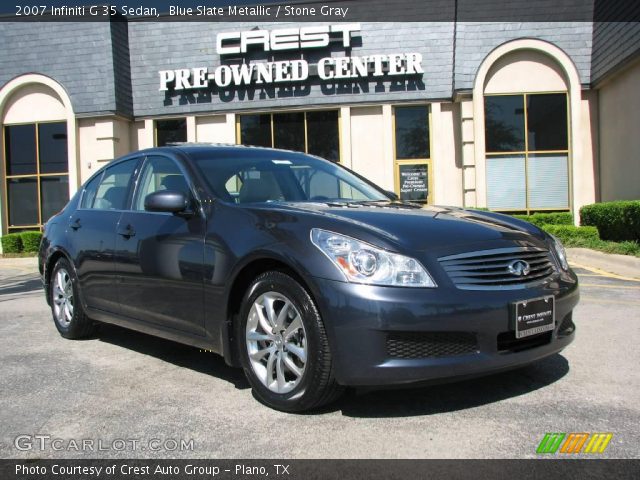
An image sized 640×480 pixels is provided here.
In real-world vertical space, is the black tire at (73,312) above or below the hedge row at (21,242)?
below

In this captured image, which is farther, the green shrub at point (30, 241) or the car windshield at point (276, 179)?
the green shrub at point (30, 241)

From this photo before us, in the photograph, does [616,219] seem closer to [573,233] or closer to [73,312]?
[573,233]

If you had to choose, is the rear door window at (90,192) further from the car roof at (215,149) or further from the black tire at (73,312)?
the car roof at (215,149)

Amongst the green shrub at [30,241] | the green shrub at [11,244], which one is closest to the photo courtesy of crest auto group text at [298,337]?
the green shrub at [30,241]

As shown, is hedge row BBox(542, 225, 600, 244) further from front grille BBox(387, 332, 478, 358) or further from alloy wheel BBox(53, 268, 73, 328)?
front grille BBox(387, 332, 478, 358)

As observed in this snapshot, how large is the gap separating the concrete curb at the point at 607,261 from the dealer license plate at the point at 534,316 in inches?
257

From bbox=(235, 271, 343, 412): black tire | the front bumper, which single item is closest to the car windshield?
bbox=(235, 271, 343, 412): black tire

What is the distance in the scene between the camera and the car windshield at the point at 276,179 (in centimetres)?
418

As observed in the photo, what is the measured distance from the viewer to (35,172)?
18.2m

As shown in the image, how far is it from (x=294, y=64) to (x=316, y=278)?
1433cm

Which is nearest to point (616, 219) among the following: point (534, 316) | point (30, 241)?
point (534, 316)

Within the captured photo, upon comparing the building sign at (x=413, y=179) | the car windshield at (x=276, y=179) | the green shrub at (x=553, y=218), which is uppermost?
the building sign at (x=413, y=179)

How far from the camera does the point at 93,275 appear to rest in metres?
4.94

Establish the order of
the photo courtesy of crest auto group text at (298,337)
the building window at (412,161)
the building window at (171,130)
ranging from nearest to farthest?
the photo courtesy of crest auto group text at (298,337), the building window at (412,161), the building window at (171,130)
